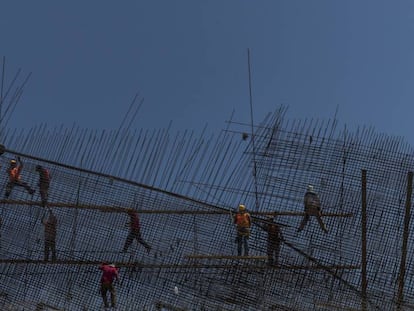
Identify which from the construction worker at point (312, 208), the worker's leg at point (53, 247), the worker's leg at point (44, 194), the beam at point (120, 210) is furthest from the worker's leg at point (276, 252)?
the worker's leg at point (44, 194)

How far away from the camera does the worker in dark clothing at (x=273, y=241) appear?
789cm

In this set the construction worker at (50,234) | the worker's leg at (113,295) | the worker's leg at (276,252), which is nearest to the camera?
the worker's leg at (113,295)

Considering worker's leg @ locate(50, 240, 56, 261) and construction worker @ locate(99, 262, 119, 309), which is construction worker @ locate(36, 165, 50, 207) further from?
construction worker @ locate(99, 262, 119, 309)

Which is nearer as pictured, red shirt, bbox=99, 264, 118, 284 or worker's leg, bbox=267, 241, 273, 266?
red shirt, bbox=99, 264, 118, 284

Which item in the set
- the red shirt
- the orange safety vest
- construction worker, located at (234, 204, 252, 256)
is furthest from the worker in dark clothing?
the orange safety vest

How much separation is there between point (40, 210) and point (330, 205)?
3.08 meters

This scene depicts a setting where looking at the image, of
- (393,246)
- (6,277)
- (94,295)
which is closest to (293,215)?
(393,246)

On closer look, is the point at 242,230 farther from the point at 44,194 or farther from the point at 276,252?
the point at 44,194

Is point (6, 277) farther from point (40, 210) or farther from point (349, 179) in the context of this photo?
point (349, 179)

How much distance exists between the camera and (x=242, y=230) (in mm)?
7914

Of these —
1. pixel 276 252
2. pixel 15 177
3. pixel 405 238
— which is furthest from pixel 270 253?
pixel 15 177

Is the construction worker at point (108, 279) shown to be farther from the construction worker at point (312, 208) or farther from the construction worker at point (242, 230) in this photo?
the construction worker at point (312, 208)

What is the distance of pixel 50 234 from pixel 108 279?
32.5 inches

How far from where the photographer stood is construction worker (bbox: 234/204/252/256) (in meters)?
7.91
